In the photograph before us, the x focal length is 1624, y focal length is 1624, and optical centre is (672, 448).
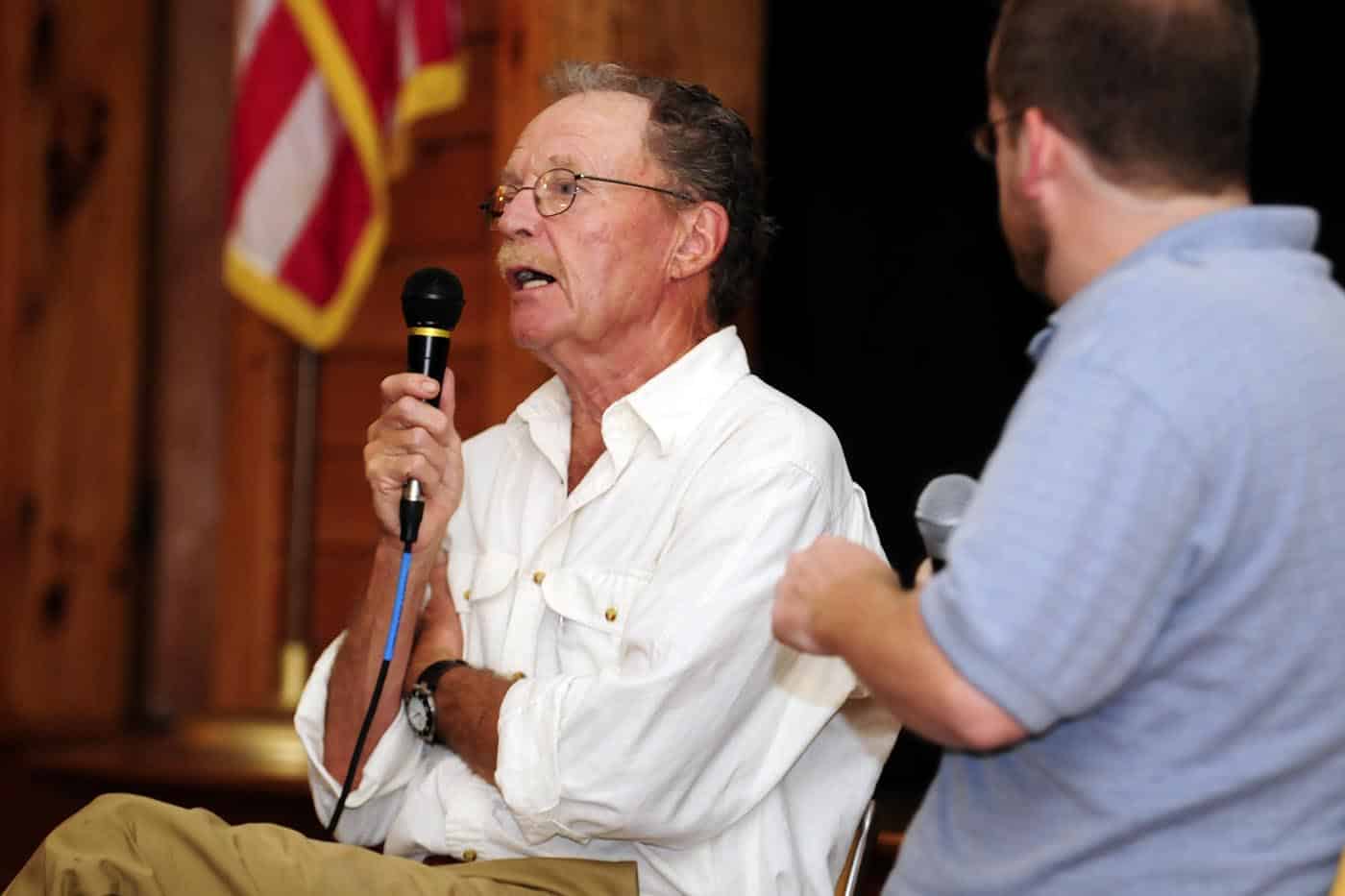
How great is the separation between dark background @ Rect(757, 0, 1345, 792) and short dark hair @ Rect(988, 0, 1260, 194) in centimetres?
159

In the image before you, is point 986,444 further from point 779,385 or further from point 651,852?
point 651,852

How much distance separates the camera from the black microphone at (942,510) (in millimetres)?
1250

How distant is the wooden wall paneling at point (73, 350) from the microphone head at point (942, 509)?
271 centimetres

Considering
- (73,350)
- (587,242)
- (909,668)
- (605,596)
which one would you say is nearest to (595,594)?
(605,596)

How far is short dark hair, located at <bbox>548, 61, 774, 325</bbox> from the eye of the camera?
1911mm

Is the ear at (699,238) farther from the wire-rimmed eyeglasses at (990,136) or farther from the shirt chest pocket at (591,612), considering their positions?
the wire-rimmed eyeglasses at (990,136)

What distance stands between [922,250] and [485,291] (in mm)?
1500

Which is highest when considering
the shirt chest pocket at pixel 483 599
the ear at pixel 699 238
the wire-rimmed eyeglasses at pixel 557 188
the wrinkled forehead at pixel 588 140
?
the wrinkled forehead at pixel 588 140

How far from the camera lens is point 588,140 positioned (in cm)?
187

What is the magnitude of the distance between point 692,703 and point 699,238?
62cm

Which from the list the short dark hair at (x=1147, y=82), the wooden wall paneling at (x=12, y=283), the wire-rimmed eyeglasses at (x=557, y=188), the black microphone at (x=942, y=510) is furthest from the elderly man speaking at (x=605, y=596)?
the wooden wall paneling at (x=12, y=283)

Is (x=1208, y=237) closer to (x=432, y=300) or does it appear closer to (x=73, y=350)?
(x=432, y=300)

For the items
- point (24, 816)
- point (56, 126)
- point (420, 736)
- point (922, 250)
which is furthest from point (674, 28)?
point (24, 816)

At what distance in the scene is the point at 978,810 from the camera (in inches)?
47.2
